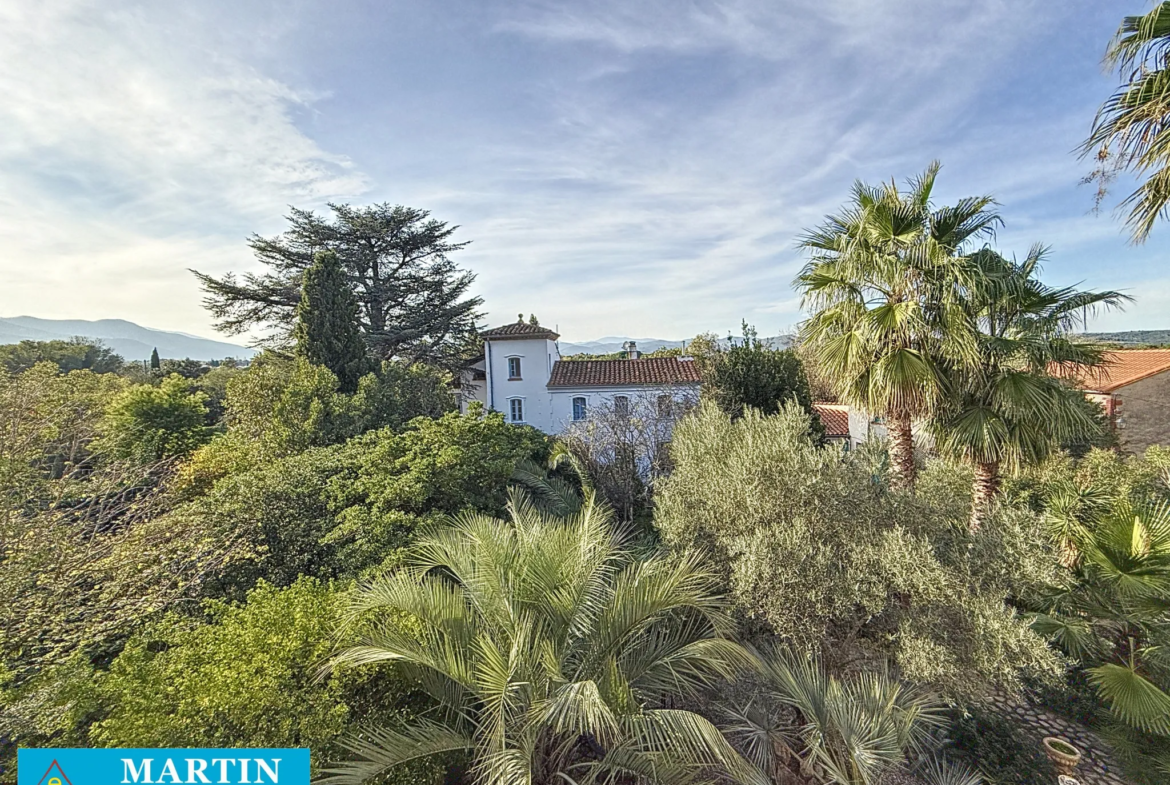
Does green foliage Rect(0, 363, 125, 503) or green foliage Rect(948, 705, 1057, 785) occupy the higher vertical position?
green foliage Rect(0, 363, 125, 503)

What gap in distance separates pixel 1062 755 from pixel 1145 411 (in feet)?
50.0

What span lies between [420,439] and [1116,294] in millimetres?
12661

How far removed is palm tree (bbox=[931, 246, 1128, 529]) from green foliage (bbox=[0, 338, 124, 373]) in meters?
47.9

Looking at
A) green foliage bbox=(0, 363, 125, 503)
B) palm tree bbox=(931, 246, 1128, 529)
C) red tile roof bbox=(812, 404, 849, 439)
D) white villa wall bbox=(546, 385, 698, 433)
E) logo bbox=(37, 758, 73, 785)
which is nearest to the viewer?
logo bbox=(37, 758, 73, 785)

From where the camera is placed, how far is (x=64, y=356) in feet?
131

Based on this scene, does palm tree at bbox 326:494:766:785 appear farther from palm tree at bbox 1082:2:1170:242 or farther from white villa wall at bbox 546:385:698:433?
white villa wall at bbox 546:385:698:433

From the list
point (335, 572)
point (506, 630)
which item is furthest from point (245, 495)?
point (506, 630)

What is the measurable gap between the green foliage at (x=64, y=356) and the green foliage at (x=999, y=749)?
4797cm

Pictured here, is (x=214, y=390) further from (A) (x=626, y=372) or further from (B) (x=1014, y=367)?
(B) (x=1014, y=367)

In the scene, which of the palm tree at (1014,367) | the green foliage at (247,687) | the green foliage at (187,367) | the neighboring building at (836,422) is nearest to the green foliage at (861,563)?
the palm tree at (1014,367)

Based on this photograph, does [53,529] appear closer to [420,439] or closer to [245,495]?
[245,495]

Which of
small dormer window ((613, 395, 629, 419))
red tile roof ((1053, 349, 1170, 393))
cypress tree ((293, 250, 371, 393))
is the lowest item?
small dormer window ((613, 395, 629, 419))

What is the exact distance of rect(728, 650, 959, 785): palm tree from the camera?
445 cm

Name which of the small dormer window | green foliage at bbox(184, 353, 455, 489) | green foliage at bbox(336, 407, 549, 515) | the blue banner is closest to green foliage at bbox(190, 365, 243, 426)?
green foliage at bbox(184, 353, 455, 489)
